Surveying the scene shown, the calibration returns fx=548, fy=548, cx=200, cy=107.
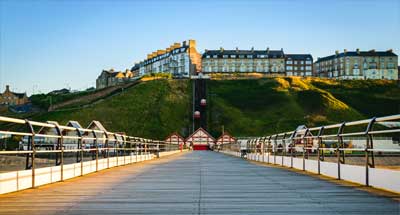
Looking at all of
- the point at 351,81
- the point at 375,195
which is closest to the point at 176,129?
the point at 351,81

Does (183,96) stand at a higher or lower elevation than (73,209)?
higher

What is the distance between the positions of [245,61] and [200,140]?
266 feet

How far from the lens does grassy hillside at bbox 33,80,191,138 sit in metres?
118

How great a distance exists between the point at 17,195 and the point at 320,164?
25.8ft

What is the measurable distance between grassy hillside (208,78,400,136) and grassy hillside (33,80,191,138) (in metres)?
8.12

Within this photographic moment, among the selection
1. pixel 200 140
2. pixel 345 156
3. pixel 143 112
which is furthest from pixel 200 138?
pixel 345 156

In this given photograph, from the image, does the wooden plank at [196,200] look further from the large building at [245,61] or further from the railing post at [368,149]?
the large building at [245,61]

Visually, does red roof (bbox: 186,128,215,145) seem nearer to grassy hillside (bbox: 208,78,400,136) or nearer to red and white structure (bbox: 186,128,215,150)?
red and white structure (bbox: 186,128,215,150)

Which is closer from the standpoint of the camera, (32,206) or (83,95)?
(32,206)

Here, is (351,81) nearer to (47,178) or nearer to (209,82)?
(209,82)

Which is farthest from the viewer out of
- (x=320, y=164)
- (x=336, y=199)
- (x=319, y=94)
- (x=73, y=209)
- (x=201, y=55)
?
(x=201, y=55)

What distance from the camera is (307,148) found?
15555mm

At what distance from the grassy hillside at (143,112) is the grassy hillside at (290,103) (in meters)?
8.12

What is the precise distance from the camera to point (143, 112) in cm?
12706
